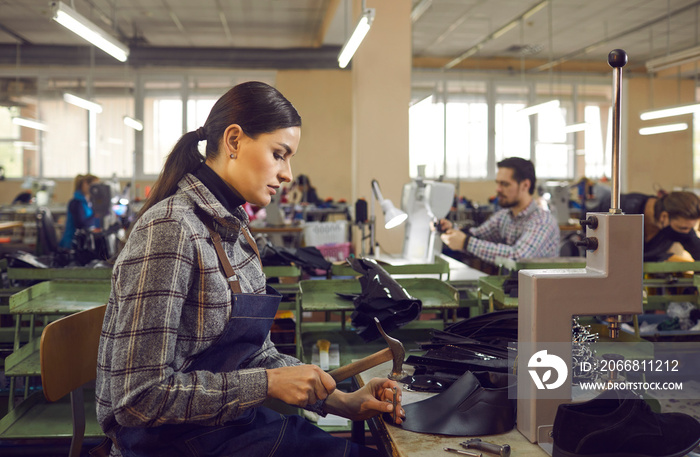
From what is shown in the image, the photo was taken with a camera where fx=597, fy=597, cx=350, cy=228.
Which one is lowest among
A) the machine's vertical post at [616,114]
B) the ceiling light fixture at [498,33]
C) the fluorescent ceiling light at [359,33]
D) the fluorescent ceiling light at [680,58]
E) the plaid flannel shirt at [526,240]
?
the plaid flannel shirt at [526,240]

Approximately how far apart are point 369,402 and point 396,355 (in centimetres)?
14

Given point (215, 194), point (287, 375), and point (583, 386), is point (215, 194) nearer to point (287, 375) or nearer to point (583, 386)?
point (287, 375)

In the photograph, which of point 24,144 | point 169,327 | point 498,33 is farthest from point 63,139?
point 169,327

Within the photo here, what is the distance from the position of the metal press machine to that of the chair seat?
157 centimetres

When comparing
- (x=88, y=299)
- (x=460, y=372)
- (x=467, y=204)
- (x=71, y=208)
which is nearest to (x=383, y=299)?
(x=460, y=372)

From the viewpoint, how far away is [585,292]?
3.38 ft

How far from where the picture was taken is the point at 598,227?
1.06 m

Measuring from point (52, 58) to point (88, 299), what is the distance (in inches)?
352

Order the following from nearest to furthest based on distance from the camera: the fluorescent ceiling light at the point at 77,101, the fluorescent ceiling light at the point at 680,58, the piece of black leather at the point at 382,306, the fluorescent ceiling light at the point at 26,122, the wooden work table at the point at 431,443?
the wooden work table at the point at 431,443 → the piece of black leather at the point at 382,306 → the fluorescent ceiling light at the point at 680,58 → the fluorescent ceiling light at the point at 77,101 → the fluorescent ceiling light at the point at 26,122

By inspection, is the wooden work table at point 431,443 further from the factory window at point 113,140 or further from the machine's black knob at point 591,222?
the factory window at point 113,140

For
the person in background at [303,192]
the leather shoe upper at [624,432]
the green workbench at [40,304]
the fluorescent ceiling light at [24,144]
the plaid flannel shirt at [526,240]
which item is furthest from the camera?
the fluorescent ceiling light at [24,144]

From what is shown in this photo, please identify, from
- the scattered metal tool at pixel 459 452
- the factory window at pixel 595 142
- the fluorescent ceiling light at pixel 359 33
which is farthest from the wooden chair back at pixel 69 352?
the factory window at pixel 595 142

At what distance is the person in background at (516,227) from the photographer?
11.5ft

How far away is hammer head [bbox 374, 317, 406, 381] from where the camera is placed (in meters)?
1.27
